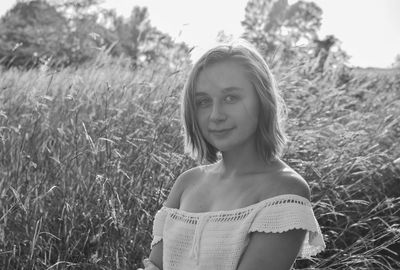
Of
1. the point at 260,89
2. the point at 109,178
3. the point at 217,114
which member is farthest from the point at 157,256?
the point at 109,178

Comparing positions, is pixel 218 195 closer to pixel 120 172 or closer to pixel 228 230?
pixel 228 230

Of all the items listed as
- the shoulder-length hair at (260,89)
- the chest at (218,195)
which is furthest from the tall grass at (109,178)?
the shoulder-length hair at (260,89)

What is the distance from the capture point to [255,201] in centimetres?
176

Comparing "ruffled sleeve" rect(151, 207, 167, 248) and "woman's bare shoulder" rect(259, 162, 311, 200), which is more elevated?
"woman's bare shoulder" rect(259, 162, 311, 200)

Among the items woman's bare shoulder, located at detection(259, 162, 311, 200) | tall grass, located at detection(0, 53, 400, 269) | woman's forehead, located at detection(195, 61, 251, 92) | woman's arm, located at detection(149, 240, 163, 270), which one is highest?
woman's forehead, located at detection(195, 61, 251, 92)

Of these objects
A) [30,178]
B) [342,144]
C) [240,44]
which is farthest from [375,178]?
[240,44]

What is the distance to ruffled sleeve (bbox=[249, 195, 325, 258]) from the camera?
166 cm

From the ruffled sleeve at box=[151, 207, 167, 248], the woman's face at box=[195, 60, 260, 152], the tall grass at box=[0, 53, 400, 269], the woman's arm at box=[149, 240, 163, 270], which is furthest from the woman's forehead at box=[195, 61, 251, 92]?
the tall grass at box=[0, 53, 400, 269]

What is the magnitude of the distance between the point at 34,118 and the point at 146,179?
861mm

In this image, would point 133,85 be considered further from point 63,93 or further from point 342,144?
point 342,144

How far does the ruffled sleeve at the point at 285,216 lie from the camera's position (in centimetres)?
166

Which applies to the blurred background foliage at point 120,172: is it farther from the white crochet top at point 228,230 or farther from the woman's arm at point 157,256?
the white crochet top at point 228,230

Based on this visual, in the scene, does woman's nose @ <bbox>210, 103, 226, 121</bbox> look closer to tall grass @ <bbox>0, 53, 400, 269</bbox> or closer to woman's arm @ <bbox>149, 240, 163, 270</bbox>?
woman's arm @ <bbox>149, 240, 163, 270</bbox>

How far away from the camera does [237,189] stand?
184cm
